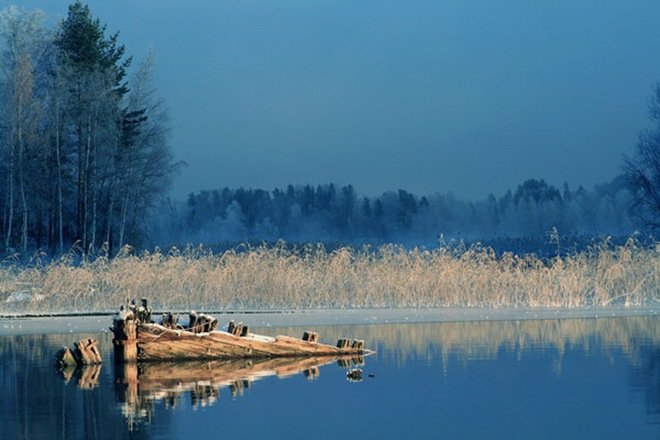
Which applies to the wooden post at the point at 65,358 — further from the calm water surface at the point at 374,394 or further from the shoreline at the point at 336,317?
the shoreline at the point at 336,317

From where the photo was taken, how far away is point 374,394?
16.5 meters

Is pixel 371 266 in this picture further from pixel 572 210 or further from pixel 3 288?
pixel 572 210

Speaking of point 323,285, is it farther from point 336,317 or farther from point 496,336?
point 496,336

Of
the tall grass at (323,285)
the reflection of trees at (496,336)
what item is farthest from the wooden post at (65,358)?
the tall grass at (323,285)

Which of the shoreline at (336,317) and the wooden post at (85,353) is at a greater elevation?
the shoreline at (336,317)

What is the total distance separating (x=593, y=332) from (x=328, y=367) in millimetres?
7984

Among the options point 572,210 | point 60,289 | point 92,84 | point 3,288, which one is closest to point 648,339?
point 60,289

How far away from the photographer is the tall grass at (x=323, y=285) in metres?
31.5

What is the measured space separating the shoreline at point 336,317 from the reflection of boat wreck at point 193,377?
6930 mm

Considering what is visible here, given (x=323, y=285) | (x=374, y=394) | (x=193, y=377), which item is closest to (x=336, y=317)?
(x=323, y=285)

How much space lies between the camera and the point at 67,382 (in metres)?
18.4

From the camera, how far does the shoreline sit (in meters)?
28.3

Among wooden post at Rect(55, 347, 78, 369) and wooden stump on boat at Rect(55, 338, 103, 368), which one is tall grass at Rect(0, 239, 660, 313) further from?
wooden post at Rect(55, 347, 78, 369)

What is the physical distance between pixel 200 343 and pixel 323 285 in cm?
1096
